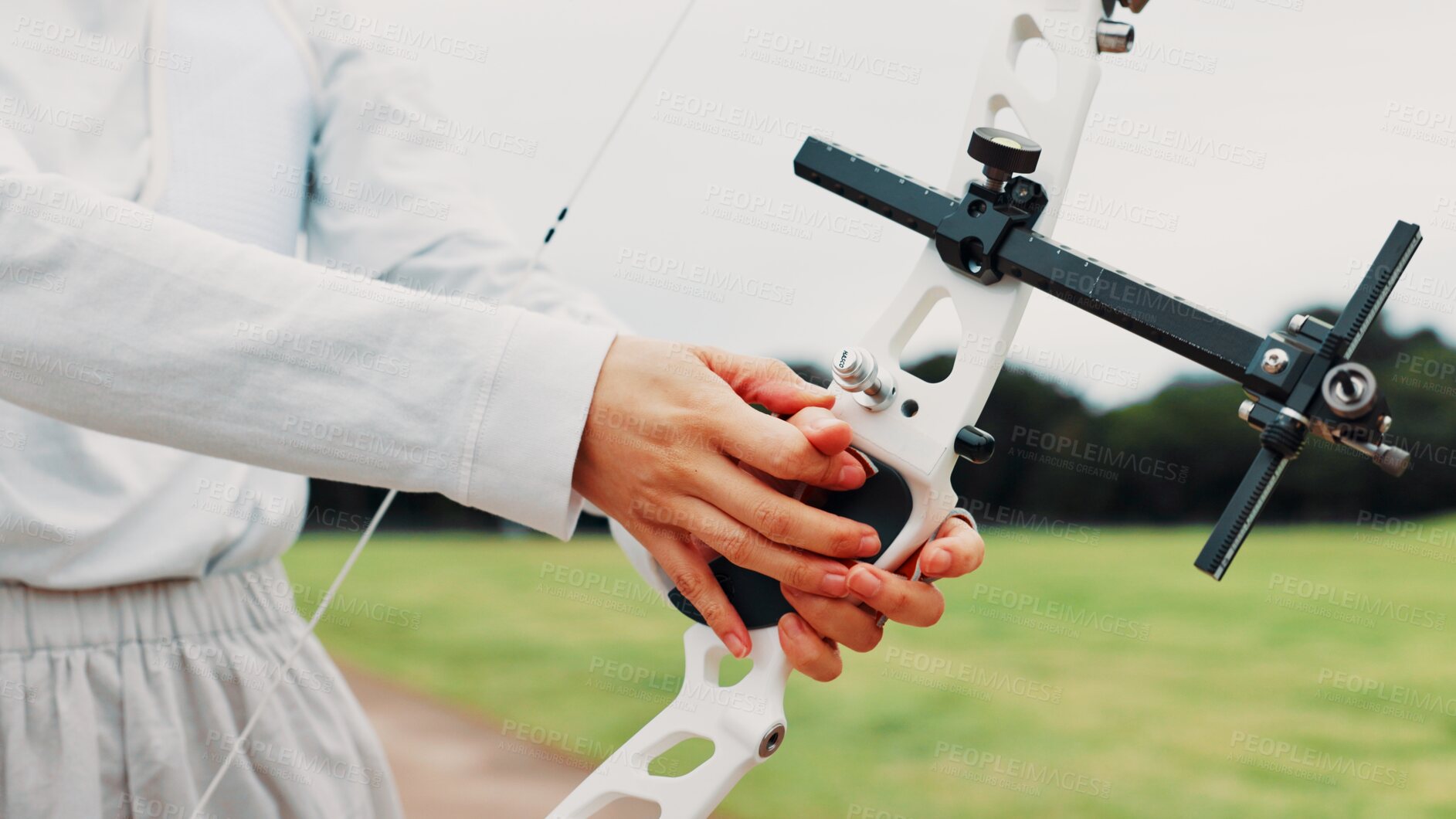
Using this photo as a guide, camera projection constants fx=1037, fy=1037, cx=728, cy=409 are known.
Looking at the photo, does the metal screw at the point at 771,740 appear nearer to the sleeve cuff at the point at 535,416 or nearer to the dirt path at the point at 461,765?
the sleeve cuff at the point at 535,416

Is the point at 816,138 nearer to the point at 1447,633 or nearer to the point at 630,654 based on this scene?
the point at 630,654

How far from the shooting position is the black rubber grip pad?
2.63 ft

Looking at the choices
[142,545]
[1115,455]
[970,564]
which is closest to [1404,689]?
[1115,455]

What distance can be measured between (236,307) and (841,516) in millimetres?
454

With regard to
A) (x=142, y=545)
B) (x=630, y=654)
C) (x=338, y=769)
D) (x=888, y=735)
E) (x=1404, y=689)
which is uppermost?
(x=142, y=545)

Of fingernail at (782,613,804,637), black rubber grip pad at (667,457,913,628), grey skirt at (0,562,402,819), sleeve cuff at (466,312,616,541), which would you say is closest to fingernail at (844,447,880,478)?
black rubber grip pad at (667,457,913,628)

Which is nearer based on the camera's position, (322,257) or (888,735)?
(322,257)

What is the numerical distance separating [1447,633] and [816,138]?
7866 mm

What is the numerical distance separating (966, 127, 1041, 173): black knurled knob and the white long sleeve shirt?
0.31 m

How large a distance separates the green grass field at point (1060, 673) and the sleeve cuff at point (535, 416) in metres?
2.85

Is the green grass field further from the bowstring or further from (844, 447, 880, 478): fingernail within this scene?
(844, 447, 880, 478): fingernail

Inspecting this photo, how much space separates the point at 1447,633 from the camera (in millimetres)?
6898

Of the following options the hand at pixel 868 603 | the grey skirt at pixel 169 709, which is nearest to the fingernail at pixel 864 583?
the hand at pixel 868 603

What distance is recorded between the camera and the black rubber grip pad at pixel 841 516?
0.80 metres
